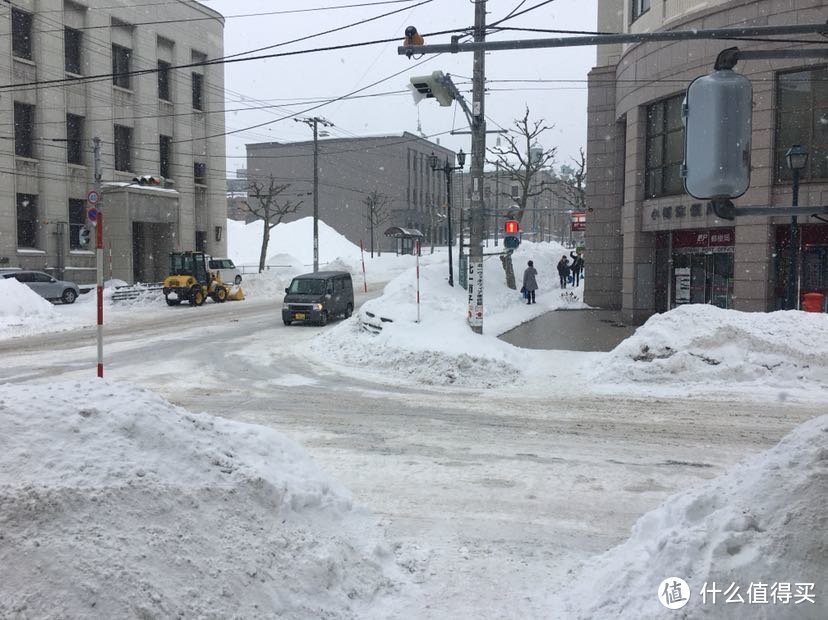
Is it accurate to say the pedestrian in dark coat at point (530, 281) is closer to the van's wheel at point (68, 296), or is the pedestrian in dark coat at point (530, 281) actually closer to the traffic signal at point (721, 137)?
the van's wheel at point (68, 296)

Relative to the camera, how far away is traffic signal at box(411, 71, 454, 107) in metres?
11.5

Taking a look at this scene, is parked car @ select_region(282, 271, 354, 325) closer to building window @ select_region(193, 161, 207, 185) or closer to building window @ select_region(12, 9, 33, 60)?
building window @ select_region(12, 9, 33, 60)

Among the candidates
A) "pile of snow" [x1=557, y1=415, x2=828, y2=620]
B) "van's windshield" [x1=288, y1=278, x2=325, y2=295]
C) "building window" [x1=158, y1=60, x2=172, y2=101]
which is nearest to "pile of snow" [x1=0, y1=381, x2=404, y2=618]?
"pile of snow" [x1=557, y1=415, x2=828, y2=620]

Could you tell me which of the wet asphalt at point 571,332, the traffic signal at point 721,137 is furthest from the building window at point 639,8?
the traffic signal at point 721,137

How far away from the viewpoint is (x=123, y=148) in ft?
130

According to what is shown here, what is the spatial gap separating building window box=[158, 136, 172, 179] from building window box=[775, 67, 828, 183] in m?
36.5

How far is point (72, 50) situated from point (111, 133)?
188 inches

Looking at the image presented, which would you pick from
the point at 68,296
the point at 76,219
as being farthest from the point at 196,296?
the point at 76,219

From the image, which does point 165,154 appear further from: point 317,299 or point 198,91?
point 317,299

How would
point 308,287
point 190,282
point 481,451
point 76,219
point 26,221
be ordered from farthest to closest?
point 76,219, point 26,221, point 190,282, point 308,287, point 481,451

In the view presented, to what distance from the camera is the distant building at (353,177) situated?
258ft

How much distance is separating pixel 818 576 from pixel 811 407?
805 cm

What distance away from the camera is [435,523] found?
19.0ft

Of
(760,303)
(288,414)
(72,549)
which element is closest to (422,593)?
(72,549)
